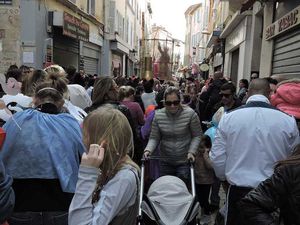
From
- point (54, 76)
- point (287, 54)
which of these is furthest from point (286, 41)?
point (54, 76)

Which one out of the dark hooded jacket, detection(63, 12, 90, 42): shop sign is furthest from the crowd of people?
detection(63, 12, 90, 42): shop sign

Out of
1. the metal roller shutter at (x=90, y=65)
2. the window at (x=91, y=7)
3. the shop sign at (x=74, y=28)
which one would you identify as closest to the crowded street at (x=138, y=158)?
the shop sign at (x=74, y=28)

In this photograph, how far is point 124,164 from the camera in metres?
2.27

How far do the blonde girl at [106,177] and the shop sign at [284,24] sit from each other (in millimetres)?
6912

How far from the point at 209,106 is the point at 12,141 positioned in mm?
6174

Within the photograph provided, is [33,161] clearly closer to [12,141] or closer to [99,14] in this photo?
[12,141]

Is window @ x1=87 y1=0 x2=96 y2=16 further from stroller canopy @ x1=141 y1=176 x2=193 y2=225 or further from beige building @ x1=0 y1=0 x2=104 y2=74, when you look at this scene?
stroller canopy @ x1=141 y1=176 x2=193 y2=225

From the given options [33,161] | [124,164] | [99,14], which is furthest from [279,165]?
[99,14]

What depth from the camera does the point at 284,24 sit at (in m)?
9.48

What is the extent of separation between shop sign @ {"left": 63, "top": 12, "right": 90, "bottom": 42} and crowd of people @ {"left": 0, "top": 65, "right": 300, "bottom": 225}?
1054 cm

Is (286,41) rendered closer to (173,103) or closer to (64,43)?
(173,103)

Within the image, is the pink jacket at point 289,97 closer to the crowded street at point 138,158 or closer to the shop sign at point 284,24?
the crowded street at point 138,158

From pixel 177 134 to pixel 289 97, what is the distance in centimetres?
165

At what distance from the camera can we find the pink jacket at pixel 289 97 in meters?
3.80
